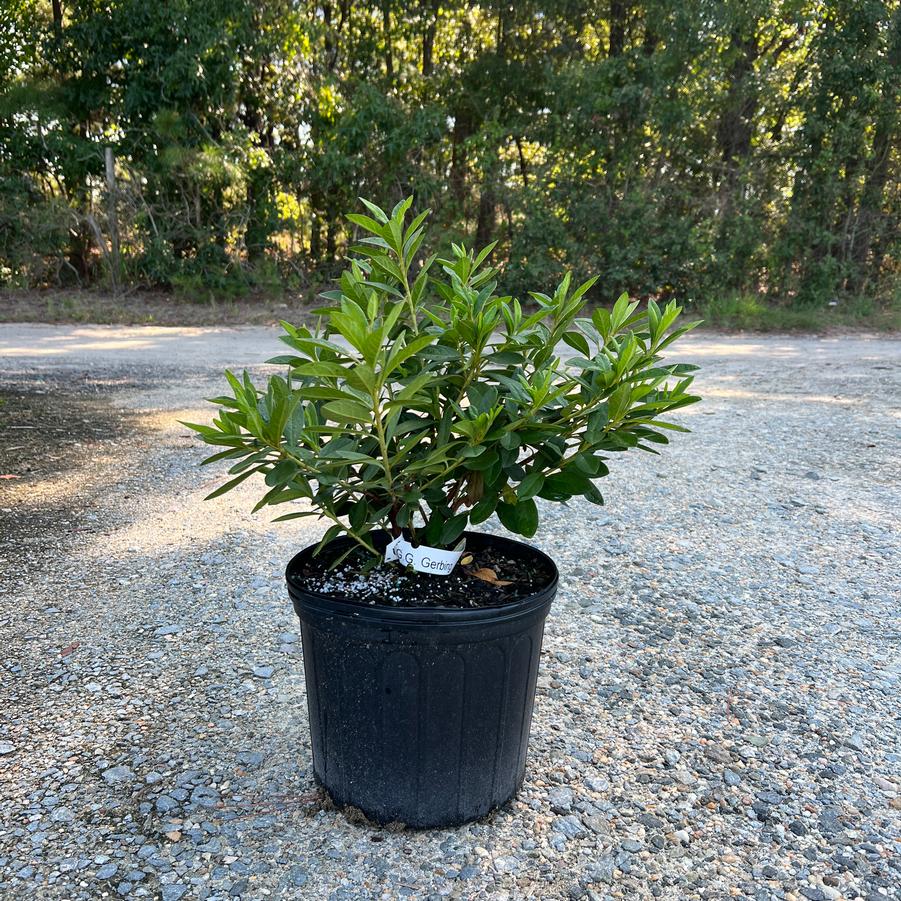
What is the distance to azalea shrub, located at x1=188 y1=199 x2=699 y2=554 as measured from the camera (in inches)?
61.8

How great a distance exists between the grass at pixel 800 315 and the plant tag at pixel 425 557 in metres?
10.2

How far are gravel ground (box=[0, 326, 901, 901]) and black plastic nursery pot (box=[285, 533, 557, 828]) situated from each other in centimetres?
9

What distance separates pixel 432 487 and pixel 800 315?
11.2m

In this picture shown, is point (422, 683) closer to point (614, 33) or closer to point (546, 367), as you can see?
point (546, 367)

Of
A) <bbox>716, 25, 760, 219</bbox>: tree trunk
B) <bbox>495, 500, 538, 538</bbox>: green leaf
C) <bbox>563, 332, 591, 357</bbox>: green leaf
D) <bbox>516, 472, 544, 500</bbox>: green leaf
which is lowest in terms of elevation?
<bbox>495, 500, 538, 538</bbox>: green leaf

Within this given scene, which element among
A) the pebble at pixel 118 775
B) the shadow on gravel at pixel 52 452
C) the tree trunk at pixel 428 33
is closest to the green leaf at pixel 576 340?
the pebble at pixel 118 775

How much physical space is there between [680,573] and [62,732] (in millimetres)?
2362

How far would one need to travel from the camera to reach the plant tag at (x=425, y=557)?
180cm

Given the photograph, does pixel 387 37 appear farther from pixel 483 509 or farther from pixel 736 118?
pixel 483 509

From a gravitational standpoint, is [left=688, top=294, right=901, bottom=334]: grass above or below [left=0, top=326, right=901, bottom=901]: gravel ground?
above

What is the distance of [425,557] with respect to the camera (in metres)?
1.80

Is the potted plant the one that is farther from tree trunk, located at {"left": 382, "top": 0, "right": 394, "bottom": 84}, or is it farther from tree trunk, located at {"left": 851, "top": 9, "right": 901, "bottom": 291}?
tree trunk, located at {"left": 382, "top": 0, "right": 394, "bottom": 84}

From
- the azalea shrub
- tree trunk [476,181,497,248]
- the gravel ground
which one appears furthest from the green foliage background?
the azalea shrub

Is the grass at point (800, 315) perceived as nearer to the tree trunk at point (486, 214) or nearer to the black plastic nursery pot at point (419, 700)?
Result: the tree trunk at point (486, 214)
